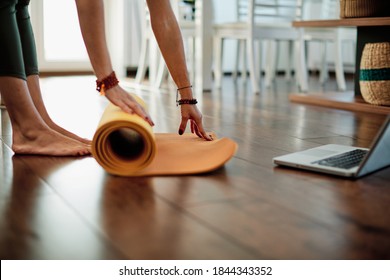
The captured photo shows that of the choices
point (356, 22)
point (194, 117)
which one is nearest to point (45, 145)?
point (194, 117)

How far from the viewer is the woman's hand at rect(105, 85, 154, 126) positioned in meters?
1.25

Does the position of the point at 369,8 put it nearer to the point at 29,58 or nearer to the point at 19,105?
the point at 29,58

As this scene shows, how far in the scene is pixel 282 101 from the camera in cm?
312

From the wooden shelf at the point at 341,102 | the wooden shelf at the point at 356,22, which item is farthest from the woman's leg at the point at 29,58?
the wooden shelf at the point at 356,22

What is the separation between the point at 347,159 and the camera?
1.33 metres

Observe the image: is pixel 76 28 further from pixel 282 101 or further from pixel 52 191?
pixel 52 191

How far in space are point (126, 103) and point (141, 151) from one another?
114 millimetres

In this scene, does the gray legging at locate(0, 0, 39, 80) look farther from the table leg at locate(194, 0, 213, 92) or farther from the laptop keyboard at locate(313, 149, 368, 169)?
the table leg at locate(194, 0, 213, 92)

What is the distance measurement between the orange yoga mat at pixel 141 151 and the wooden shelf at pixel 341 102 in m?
1.43

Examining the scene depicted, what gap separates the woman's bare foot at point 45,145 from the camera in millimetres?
1429

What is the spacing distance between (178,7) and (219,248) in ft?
10.2

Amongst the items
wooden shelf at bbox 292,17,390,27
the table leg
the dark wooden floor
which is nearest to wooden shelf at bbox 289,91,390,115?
wooden shelf at bbox 292,17,390,27

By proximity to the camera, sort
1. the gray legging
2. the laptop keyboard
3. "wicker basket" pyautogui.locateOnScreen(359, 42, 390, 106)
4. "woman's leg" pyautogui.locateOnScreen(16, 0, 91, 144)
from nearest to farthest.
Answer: the laptop keyboard → the gray legging → "woman's leg" pyautogui.locateOnScreen(16, 0, 91, 144) → "wicker basket" pyautogui.locateOnScreen(359, 42, 390, 106)

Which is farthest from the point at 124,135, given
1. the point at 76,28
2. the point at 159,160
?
the point at 76,28
